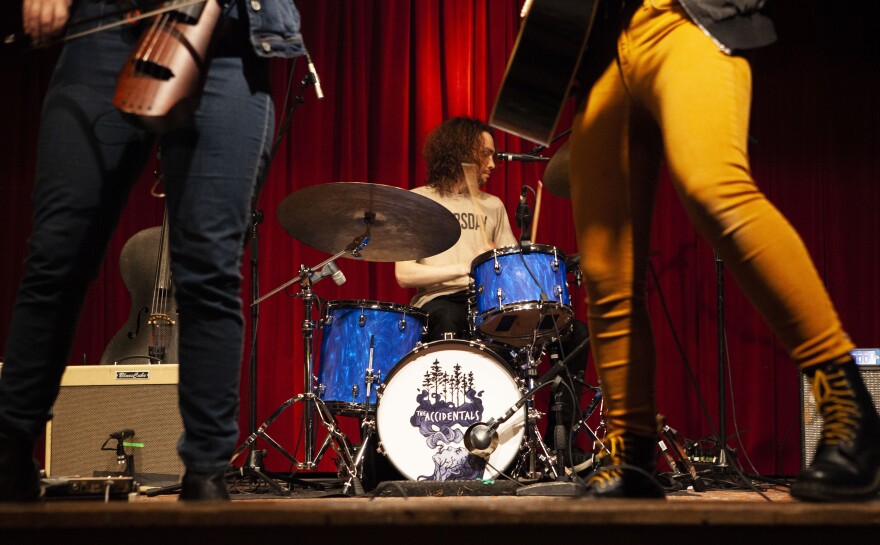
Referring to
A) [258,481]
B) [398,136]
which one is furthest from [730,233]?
[398,136]

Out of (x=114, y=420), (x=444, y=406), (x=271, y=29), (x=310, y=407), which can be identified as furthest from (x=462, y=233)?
(x=271, y=29)

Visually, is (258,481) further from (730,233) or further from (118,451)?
(730,233)

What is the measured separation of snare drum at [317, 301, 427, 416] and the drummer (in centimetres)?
28

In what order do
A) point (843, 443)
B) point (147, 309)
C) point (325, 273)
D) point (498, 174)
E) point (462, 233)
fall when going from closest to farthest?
point (843, 443)
point (325, 273)
point (147, 309)
point (462, 233)
point (498, 174)

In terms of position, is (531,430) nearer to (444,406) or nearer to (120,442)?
(444,406)

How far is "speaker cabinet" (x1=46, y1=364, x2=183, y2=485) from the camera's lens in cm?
338

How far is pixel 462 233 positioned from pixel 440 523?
355 cm

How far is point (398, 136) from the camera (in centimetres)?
532

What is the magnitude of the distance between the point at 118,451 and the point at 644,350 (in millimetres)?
2425

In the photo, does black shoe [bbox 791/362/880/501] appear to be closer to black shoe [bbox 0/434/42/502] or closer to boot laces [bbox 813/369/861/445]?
boot laces [bbox 813/369/861/445]

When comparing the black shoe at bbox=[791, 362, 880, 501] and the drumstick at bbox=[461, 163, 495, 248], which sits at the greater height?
the drumstick at bbox=[461, 163, 495, 248]

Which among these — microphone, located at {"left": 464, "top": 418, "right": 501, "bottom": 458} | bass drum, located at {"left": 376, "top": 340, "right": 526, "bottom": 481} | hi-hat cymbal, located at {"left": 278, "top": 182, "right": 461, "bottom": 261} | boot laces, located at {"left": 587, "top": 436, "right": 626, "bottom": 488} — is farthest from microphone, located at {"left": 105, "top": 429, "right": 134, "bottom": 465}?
boot laces, located at {"left": 587, "top": 436, "right": 626, "bottom": 488}

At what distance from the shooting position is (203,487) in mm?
1421

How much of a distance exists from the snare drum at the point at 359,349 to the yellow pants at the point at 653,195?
2249mm
